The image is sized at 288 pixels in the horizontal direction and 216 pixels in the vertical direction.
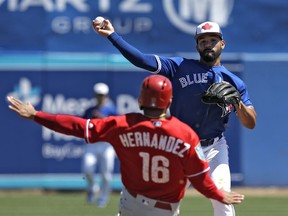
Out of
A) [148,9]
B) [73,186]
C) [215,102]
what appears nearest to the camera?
[215,102]

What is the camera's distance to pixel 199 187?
5871 millimetres

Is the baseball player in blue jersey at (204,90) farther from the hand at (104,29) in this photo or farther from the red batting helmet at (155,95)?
the red batting helmet at (155,95)

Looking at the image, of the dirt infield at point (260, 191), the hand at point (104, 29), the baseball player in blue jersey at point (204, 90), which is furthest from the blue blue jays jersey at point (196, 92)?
the dirt infield at point (260, 191)

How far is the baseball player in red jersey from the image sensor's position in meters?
5.75

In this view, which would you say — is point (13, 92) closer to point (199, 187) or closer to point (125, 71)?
point (125, 71)

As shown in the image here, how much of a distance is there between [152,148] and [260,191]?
10.8 m

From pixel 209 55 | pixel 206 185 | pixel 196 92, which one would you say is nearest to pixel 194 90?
pixel 196 92

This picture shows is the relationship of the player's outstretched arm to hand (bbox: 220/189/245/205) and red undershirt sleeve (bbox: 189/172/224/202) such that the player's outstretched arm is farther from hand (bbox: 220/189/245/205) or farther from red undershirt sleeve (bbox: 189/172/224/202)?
hand (bbox: 220/189/245/205)

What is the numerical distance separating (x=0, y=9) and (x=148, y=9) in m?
2.95

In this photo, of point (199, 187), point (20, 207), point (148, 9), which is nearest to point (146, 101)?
point (199, 187)

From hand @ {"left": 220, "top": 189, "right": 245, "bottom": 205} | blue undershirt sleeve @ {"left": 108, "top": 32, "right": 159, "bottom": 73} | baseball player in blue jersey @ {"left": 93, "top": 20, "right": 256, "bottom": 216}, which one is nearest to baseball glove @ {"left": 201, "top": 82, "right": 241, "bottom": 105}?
baseball player in blue jersey @ {"left": 93, "top": 20, "right": 256, "bottom": 216}

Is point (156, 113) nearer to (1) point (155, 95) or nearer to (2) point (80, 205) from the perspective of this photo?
(1) point (155, 95)

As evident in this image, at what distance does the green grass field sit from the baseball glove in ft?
16.2

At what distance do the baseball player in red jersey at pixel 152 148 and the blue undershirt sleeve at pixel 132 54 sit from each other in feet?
4.91
